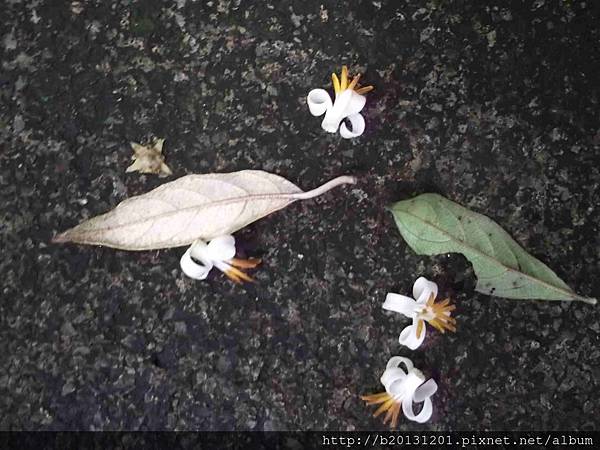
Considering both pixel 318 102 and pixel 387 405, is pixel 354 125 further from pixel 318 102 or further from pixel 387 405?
pixel 387 405

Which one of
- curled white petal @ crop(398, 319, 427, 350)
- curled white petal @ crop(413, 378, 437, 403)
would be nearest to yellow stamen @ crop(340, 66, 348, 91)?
curled white petal @ crop(398, 319, 427, 350)

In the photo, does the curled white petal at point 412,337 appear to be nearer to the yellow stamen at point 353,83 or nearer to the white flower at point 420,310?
the white flower at point 420,310

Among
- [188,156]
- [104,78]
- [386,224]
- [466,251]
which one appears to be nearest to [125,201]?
[188,156]

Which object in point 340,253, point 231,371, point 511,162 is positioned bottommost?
point 231,371

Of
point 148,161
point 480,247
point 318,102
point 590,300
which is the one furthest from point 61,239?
point 590,300

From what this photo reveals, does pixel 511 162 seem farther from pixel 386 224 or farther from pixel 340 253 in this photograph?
pixel 340 253
